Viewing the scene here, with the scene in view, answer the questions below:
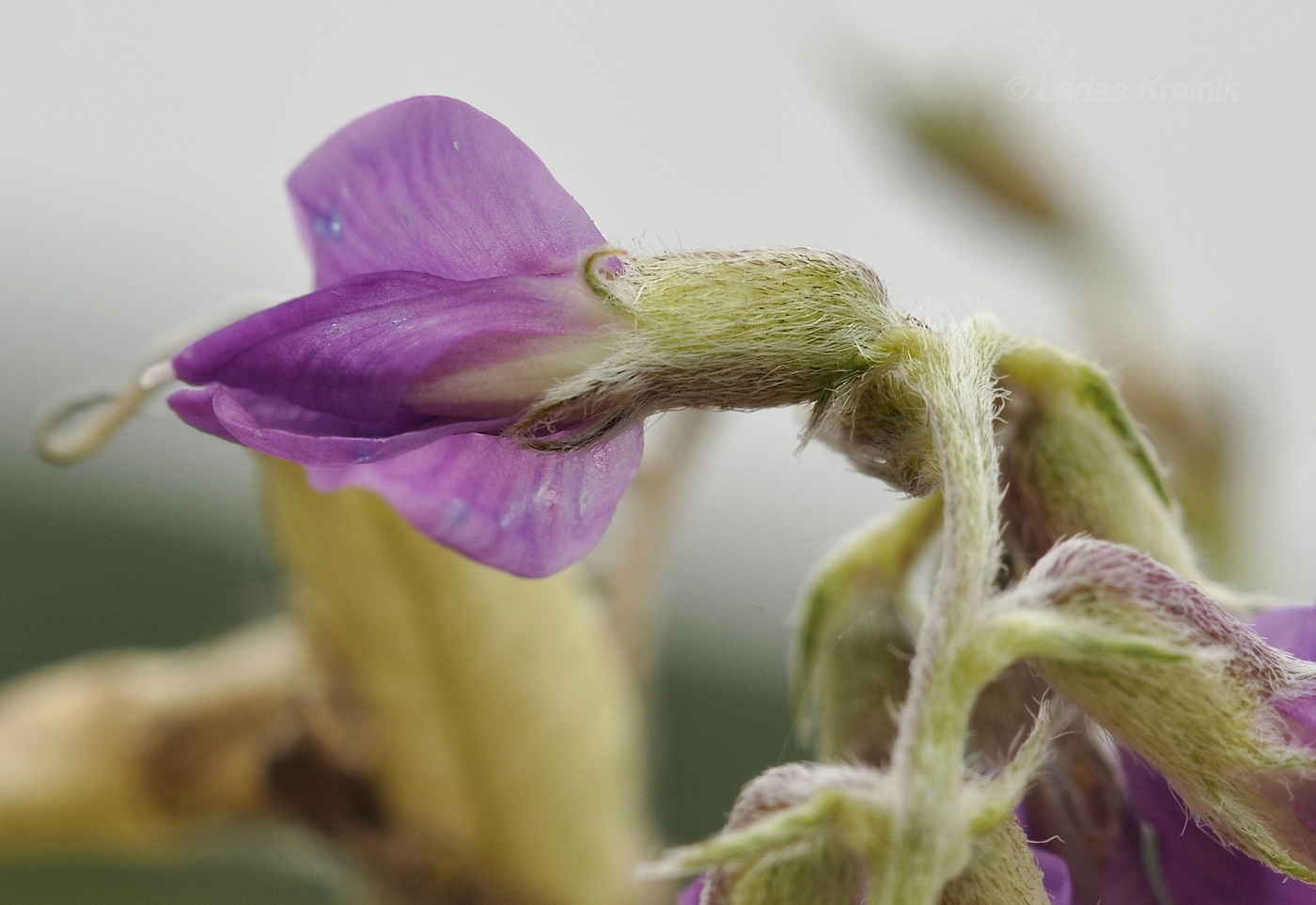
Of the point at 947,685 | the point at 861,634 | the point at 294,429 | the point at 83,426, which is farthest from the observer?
the point at 83,426

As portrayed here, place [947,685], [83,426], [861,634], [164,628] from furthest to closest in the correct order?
[164,628]
[83,426]
[861,634]
[947,685]

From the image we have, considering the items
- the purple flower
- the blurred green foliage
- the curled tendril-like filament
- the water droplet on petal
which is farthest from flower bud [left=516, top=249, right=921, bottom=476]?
the blurred green foliage

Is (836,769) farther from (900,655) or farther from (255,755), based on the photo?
(255,755)

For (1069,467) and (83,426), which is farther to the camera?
(83,426)

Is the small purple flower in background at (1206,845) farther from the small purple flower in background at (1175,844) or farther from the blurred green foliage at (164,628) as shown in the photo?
the blurred green foliage at (164,628)

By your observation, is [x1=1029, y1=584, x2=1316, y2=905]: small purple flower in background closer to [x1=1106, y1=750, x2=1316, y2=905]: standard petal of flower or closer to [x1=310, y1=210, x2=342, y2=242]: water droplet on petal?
[x1=1106, y1=750, x2=1316, y2=905]: standard petal of flower

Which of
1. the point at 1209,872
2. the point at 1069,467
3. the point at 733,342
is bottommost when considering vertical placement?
the point at 1209,872

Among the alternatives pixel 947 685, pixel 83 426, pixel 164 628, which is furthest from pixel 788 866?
pixel 164 628

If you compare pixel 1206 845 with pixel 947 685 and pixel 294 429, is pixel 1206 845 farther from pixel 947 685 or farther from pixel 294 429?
pixel 294 429
